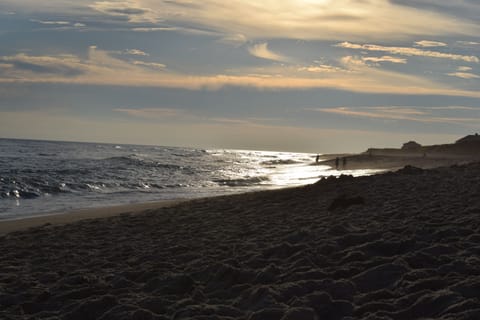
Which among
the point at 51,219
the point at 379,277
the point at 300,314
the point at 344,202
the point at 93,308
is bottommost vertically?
the point at 51,219

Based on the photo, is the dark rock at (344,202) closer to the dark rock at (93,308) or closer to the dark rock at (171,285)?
the dark rock at (171,285)

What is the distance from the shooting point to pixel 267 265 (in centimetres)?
650

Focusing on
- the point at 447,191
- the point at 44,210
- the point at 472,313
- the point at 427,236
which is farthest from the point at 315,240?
the point at 44,210

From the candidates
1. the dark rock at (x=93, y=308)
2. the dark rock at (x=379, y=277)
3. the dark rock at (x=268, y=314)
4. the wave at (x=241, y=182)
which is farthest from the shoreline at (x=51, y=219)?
the wave at (x=241, y=182)

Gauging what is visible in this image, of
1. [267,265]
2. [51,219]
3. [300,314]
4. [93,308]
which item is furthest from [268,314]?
[51,219]

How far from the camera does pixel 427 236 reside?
691 cm

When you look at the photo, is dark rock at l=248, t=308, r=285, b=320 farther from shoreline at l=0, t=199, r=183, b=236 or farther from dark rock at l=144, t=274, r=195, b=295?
shoreline at l=0, t=199, r=183, b=236

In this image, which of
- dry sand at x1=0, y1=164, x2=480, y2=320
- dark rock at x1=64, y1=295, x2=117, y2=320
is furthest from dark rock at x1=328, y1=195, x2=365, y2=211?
dark rock at x1=64, y1=295, x2=117, y2=320

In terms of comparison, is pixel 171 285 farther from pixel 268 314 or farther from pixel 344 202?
pixel 344 202

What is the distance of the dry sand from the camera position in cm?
502

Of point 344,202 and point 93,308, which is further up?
point 344,202

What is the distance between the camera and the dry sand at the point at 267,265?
16.5 feet

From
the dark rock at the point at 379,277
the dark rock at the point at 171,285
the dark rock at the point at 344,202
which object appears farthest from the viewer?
the dark rock at the point at 344,202

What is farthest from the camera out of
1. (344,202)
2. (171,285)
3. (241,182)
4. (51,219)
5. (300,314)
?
(241,182)
